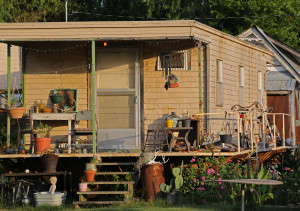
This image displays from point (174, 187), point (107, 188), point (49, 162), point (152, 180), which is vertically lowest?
point (107, 188)

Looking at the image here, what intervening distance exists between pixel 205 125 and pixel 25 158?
15.6 ft

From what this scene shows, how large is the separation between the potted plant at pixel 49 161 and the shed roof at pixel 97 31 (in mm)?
2866

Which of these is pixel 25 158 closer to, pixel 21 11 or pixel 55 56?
pixel 55 56

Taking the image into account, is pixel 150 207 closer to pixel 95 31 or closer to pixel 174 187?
pixel 174 187

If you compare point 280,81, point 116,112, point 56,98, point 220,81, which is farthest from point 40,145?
point 280,81

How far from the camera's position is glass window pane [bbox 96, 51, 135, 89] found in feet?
53.2

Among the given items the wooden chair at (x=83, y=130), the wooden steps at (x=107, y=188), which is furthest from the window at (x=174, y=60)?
the wooden steps at (x=107, y=188)

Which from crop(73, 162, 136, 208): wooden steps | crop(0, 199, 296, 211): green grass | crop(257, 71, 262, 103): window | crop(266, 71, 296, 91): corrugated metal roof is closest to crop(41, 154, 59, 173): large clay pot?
crop(73, 162, 136, 208): wooden steps

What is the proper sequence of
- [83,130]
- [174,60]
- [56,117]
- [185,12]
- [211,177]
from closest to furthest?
[211,177], [83,130], [56,117], [174,60], [185,12]

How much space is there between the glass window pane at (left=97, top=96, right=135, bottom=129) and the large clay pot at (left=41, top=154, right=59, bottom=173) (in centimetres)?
220

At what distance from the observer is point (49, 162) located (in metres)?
14.3

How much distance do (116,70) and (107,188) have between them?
127 inches

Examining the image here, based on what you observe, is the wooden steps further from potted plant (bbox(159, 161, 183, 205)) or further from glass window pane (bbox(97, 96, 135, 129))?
glass window pane (bbox(97, 96, 135, 129))

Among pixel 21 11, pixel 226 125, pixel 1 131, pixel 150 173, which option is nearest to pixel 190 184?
pixel 150 173
